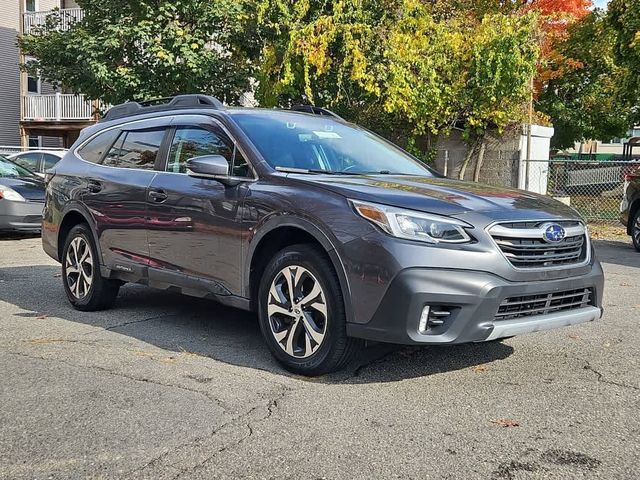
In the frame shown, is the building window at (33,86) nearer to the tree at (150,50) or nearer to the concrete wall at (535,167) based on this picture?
the tree at (150,50)

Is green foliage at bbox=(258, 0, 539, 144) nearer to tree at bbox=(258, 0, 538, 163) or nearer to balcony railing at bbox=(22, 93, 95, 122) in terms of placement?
tree at bbox=(258, 0, 538, 163)

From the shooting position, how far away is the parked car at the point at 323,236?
3920 mm

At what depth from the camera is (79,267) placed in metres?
6.47

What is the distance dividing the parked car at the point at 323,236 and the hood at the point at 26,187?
22.8 feet

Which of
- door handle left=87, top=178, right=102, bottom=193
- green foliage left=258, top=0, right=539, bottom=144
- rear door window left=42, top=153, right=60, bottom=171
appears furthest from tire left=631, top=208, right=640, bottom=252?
rear door window left=42, top=153, right=60, bottom=171

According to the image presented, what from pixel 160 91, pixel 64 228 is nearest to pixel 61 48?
pixel 160 91

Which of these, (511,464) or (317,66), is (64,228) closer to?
(511,464)

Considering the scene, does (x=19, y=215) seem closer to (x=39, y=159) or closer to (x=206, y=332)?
(x=39, y=159)

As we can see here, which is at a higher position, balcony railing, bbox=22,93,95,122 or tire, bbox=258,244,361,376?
balcony railing, bbox=22,93,95,122

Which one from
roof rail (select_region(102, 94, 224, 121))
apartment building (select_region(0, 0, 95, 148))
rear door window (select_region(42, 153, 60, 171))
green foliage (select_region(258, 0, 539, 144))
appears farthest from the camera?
apartment building (select_region(0, 0, 95, 148))

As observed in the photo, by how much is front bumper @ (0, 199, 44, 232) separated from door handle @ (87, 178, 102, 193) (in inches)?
A: 265

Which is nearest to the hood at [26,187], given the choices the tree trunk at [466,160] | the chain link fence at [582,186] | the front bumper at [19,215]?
the front bumper at [19,215]

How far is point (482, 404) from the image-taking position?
3900 millimetres

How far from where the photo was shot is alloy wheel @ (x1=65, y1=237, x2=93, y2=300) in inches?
250
